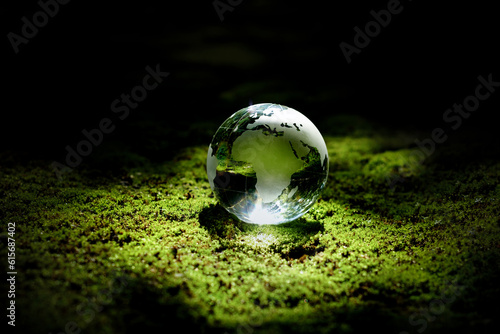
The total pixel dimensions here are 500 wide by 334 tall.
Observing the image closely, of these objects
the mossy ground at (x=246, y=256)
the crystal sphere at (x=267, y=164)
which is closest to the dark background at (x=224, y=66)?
the mossy ground at (x=246, y=256)

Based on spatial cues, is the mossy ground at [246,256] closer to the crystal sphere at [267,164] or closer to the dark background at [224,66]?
the crystal sphere at [267,164]

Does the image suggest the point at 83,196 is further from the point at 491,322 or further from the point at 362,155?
the point at 362,155

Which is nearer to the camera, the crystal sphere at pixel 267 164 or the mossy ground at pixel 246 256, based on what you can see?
the mossy ground at pixel 246 256

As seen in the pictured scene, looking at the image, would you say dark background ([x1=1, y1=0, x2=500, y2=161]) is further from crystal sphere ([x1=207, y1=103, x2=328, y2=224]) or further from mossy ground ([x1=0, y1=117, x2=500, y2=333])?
crystal sphere ([x1=207, y1=103, x2=328, y2=224])

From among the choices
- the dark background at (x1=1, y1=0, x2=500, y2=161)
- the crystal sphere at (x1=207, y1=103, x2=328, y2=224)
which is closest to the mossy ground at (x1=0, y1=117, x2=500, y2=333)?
the crystal sphere at (x1=207, y1=103, x2=328, y2=224)

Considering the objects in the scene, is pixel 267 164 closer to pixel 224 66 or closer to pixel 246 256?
pixel 246 256
